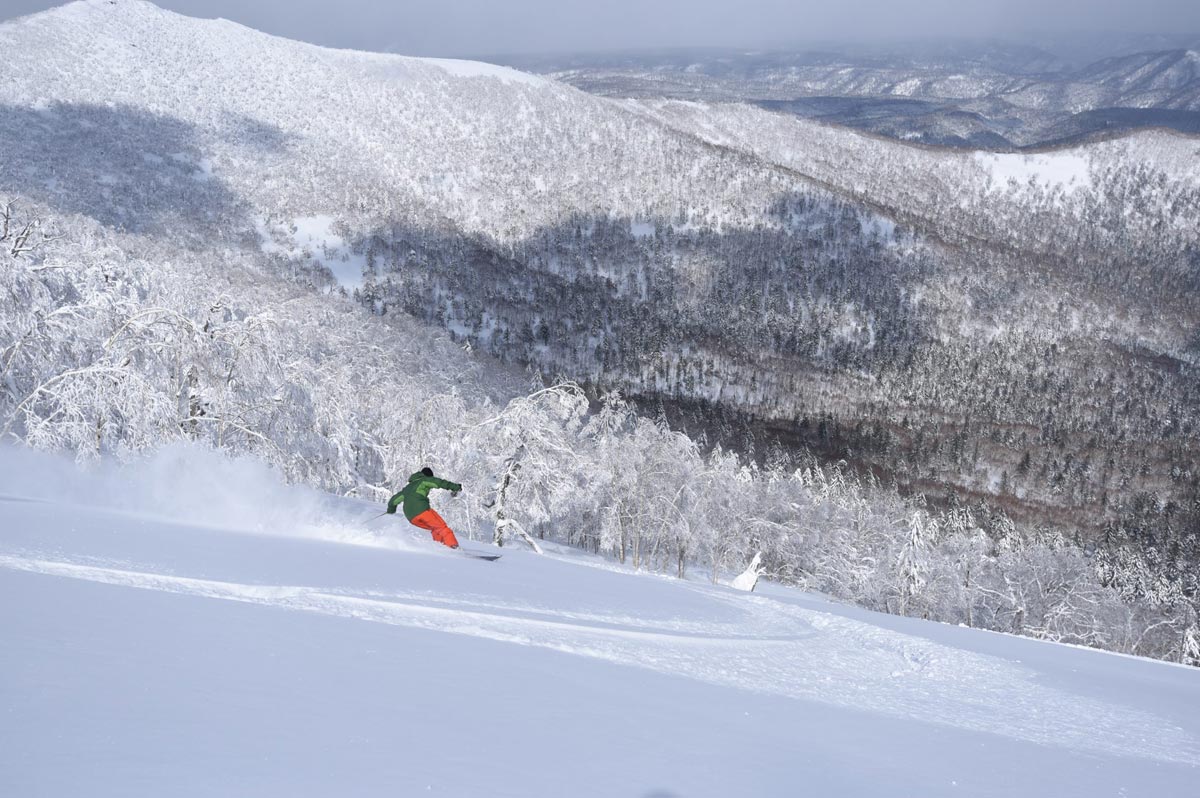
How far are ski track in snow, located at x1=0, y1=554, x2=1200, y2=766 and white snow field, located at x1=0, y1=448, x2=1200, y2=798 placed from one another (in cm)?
4

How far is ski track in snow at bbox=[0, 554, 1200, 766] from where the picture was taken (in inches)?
257

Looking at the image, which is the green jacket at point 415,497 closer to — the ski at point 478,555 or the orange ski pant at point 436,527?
the orange ski pant at point 436,527

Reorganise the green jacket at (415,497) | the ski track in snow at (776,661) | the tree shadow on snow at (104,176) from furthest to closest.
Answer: the tree shadow on snow at (104,176) → the green jacket at (415,497) → the ski track in snow at (776,661)

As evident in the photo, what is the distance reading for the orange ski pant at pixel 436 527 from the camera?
12.3 metres

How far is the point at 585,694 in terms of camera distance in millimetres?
5340

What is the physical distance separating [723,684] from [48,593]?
513cm

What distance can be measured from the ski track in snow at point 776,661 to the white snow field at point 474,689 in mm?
39

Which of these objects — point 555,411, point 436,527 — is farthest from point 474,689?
point 555,411

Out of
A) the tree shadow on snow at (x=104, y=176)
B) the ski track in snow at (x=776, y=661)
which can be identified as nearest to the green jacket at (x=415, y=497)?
the ski track in snow at (x=776, y=661)

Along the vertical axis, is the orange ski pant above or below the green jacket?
below

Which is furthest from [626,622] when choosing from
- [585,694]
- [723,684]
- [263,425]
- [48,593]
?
[263,425]

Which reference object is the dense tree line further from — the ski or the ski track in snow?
the ski track in snow

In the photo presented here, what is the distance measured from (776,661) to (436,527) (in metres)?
6.26

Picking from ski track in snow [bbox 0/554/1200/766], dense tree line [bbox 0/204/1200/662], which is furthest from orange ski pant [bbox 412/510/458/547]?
dense tree line [bbox 0/204/1200/662]
